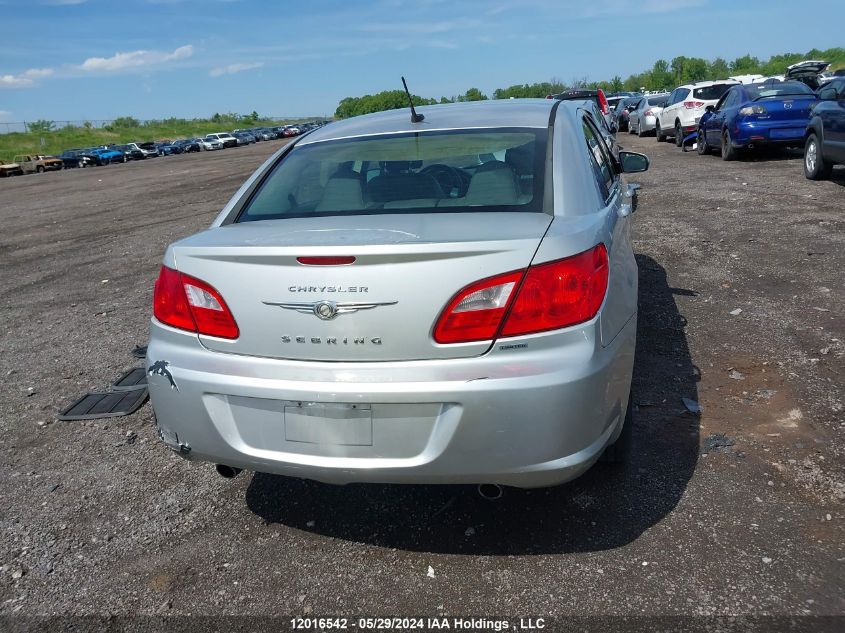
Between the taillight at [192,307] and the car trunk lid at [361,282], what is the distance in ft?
0.13

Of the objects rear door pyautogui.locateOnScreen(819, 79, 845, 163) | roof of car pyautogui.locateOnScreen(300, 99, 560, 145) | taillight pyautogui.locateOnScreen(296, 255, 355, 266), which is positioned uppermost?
roof of car pyautogui.locateOnScreen(300, 99, 560, 145)

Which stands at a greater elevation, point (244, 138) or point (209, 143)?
point (209, 143)

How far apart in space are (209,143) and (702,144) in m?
58.7

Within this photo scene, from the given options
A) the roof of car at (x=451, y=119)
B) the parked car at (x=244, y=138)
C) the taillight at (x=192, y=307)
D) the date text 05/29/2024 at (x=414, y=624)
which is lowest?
the parked car at (x=244, y=138)

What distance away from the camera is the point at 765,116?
14.4 metres

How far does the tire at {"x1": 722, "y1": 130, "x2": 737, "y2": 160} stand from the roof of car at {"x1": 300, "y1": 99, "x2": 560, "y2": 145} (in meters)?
12.7

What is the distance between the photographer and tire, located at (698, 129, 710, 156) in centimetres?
1744

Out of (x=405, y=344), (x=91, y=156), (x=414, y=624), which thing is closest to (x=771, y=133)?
(x=405, y=344)

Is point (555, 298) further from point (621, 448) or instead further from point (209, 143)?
point (209, 143)

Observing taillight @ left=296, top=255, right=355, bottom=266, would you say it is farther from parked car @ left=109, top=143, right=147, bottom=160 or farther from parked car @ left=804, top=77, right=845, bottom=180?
parked car @ left=109, top=143, right=147, bottom=160

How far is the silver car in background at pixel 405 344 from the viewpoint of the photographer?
8.23 feet

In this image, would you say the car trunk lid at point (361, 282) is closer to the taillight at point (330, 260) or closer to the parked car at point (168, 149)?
the taillight at point (330, 260)

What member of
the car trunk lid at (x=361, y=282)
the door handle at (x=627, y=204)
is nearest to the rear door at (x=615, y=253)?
the door handle at (x=627, y=204)

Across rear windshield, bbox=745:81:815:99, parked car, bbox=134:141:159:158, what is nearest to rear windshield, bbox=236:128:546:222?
rear windshield, bbox=745:81:815:99
